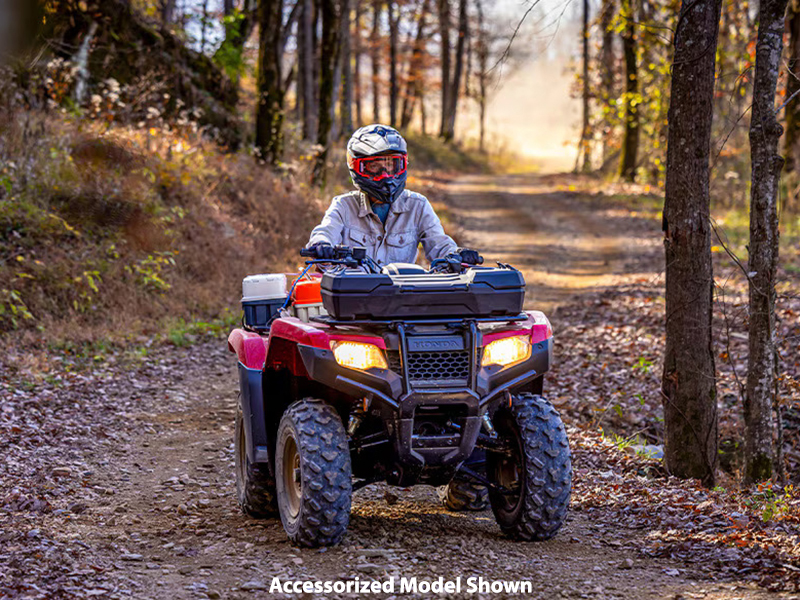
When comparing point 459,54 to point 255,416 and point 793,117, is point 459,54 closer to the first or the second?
point 793,117

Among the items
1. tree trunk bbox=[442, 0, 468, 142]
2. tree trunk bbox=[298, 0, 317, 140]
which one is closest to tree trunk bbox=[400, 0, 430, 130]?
tree trunk bbox=[442, 0, 468, 142]

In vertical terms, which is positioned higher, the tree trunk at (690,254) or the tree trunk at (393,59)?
the tree trunk at (393,59)

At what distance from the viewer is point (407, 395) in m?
4.73

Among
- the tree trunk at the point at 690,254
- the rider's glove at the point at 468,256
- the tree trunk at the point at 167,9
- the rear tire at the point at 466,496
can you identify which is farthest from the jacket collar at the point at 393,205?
the tree trunk at the point at 167,9

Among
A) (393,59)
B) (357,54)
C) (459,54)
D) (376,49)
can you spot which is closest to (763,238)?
(393,59)

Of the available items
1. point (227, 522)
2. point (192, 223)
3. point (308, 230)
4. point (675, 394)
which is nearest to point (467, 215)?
point (308, 230)

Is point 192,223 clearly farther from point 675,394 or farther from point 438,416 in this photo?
point 438,416

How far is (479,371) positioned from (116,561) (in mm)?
2280

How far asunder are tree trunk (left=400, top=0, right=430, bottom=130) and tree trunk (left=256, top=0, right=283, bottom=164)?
29338 mm

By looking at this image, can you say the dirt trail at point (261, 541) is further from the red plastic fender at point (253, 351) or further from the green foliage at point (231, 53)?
the green foliage at point (231, 53)

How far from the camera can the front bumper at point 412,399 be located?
4.75 metres

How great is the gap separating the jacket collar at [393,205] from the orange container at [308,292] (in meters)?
0.79

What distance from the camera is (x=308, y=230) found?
17422mm

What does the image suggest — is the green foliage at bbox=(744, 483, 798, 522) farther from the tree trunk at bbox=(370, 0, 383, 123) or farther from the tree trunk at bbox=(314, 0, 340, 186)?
the tree trunk at bbox=(370, 0, 383, 123)
